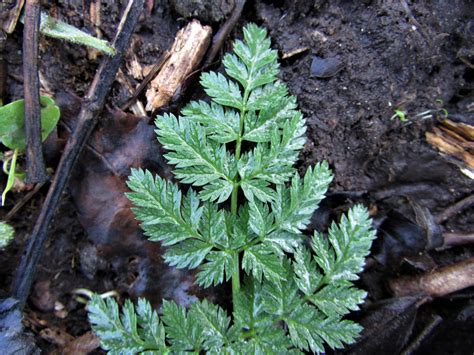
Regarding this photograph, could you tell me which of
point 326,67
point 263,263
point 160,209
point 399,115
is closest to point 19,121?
point 160,209

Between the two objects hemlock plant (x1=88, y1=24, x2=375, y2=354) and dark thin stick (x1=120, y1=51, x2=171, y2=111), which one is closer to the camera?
hemlock plant (x1=88, y1=24, x2=375, y2=354)

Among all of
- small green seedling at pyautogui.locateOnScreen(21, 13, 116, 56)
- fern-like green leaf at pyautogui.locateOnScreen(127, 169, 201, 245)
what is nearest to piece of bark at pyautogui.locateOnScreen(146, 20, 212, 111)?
small green seedling at pyautogui.locateOnScreen(21, 13, 116, 56)

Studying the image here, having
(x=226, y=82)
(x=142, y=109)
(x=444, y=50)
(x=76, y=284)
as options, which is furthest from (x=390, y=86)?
(x=76, y=284)

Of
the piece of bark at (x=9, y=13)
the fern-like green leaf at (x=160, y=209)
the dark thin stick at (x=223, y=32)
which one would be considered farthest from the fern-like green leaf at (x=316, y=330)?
the piece of bark at (x=9, y=13)

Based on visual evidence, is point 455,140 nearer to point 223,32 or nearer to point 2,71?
point 223,32

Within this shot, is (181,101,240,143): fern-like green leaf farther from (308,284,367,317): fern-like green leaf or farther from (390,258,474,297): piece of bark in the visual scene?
(390,258,474,297): piece of bark

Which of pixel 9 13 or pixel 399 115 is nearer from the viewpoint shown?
pixel 9 13
